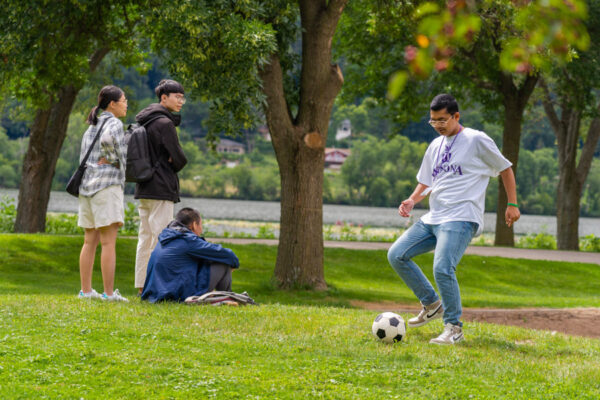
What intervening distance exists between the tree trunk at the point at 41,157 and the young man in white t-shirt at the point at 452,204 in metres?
15.4

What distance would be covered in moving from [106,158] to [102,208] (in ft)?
1.81

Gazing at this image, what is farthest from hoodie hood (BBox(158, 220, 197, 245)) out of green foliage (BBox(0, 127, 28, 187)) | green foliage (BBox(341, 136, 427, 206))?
green foliage (BBox(341, 136, 427, 206))

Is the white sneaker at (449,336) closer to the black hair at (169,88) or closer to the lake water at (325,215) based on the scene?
the black hair at (169,88)

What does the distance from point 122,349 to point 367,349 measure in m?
2.06

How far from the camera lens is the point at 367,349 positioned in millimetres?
6473

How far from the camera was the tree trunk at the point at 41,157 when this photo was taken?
20.3 meters

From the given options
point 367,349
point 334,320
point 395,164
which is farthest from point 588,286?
point 395,164

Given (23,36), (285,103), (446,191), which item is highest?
(23,36)

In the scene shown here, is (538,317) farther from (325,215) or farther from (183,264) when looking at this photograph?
(325,215)

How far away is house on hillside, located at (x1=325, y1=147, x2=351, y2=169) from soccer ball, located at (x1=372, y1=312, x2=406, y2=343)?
10003 centimetres

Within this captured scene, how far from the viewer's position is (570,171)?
27422mm

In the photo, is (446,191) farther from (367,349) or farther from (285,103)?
(285,103)

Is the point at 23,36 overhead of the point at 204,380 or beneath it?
overhead

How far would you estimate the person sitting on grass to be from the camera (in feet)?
27.3
